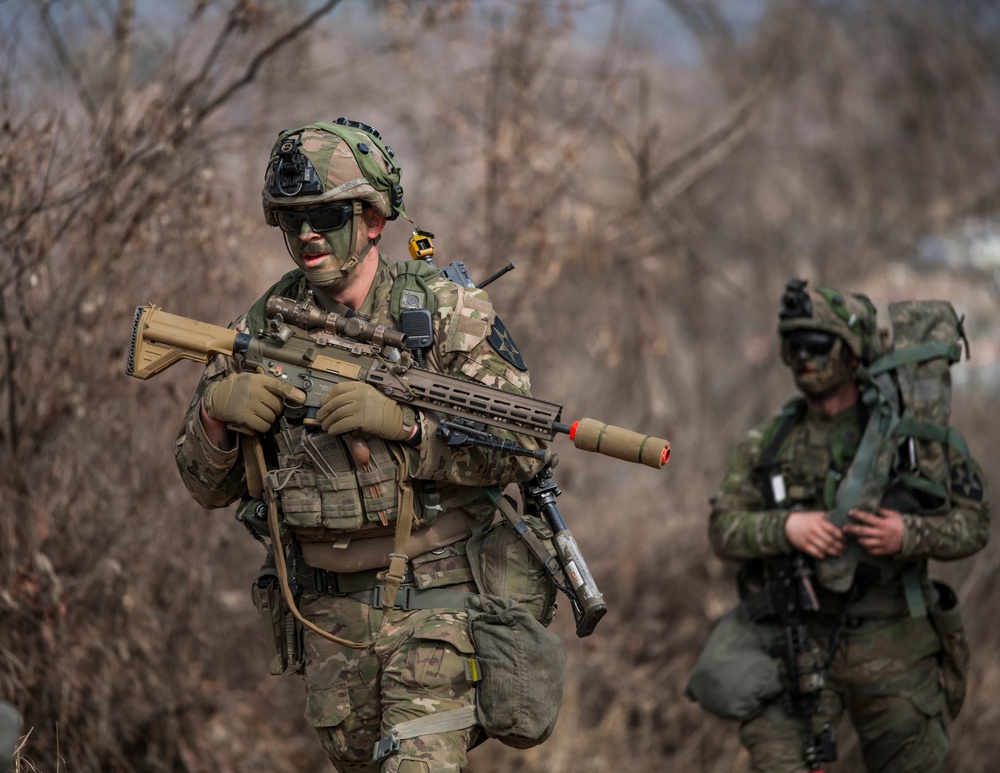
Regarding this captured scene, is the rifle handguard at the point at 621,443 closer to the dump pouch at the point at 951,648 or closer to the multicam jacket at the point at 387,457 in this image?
the multicam jacket at the point at 387,457

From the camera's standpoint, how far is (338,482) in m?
3.64

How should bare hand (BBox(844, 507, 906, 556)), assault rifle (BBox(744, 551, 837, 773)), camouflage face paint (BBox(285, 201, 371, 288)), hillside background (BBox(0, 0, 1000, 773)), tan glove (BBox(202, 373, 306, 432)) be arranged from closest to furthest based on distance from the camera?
tan glove (BBox(202, 373, 306, 432))
camouflage face paint (BBox(285, 201, 371, 288))
bare hand (BBox(844, 507, 906, 556))
assault rifle (BBox(744, 551, 837, 773))
hillside background (BBox(0, 0, 1000, 773))

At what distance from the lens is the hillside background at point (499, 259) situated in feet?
18.2

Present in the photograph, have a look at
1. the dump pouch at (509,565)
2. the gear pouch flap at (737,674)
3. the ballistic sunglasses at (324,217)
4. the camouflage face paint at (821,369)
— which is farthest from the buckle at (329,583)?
the camouflage face paint at (821,369)

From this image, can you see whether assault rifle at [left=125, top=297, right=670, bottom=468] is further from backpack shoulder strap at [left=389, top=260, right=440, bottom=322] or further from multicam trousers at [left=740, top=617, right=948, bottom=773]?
multicam trousers at [left=740, top=617, right=948, bottom=773]

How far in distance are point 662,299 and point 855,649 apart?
26.0 feet

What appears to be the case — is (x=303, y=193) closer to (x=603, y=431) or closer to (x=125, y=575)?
(x=603, y=431)

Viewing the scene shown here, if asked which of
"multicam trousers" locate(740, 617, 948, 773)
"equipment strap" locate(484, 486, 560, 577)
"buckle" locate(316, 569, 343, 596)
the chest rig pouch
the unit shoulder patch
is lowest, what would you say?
"multicam trousers" locate(740, 617, 948, 773)

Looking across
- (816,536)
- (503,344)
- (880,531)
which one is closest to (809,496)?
(816,536)

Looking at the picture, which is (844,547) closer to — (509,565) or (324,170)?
(509,565)

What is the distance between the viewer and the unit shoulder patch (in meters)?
3.77

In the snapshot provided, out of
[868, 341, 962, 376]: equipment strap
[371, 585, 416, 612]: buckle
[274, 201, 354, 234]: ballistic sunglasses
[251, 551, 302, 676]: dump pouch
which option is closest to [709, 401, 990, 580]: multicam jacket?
[868, 341, 962, 376]: equipment strap

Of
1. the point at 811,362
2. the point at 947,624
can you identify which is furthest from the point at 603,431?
the point at 947,624

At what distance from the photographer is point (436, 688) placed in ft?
11.8
